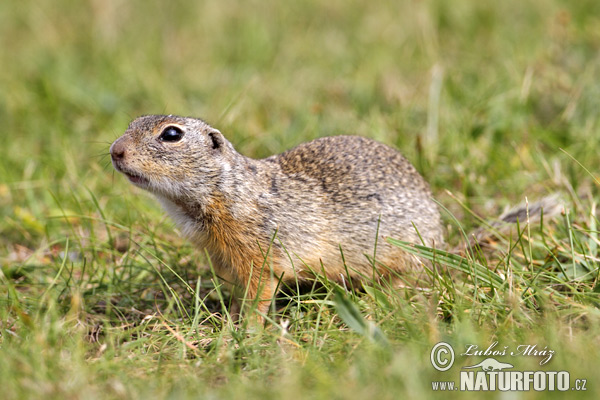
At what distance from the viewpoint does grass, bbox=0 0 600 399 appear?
2.95m

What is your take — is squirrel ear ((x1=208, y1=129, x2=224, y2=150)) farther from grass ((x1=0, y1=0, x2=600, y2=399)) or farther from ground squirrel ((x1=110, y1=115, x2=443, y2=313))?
grass ((x1=0, y1=0, x2=600, y2=399))

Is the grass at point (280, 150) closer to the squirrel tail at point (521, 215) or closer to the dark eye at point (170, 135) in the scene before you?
the squirrel tail at point (521, 215)

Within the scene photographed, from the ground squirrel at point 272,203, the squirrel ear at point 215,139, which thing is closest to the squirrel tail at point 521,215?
the ground squirrel at point 272,203

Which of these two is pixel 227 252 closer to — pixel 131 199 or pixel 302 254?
pixel 302 254

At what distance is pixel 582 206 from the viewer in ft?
14.0

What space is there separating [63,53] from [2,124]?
1815mm

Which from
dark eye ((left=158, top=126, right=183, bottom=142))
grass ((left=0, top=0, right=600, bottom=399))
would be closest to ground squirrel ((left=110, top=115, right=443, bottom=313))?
dark eye ((left=158, top=126, right=183, bottom=142))

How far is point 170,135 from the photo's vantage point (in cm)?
388

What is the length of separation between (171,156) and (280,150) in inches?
73.6

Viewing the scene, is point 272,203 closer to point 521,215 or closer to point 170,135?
point 170,135

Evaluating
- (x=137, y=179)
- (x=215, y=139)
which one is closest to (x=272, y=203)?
(x=215, y=139)

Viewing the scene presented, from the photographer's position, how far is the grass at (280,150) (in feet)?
9.66

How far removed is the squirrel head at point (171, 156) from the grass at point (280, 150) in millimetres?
433

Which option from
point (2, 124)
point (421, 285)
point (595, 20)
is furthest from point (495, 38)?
point (2, 124)
